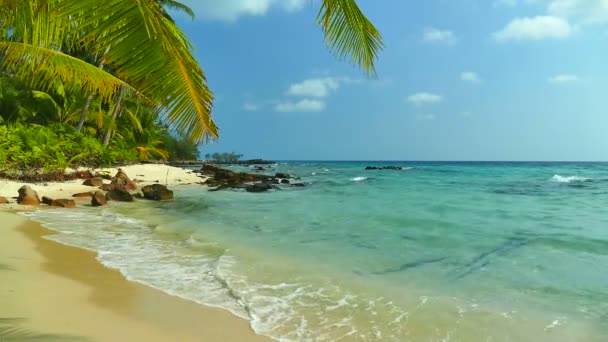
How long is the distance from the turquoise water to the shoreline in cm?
24

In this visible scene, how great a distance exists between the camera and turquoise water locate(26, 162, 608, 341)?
12.9ft

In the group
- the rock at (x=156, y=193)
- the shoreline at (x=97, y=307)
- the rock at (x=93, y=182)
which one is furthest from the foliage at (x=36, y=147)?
the shoreline at (x=97, y=307)

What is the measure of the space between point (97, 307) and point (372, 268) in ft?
11.5

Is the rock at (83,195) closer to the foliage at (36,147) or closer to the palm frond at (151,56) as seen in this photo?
the foliage at (36,147)

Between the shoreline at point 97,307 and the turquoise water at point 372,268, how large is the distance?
0.24 meters

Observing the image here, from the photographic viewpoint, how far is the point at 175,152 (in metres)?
66.2

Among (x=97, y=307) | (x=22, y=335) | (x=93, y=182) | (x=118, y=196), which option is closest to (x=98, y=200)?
(x=118, y=196)

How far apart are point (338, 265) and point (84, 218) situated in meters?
6.14

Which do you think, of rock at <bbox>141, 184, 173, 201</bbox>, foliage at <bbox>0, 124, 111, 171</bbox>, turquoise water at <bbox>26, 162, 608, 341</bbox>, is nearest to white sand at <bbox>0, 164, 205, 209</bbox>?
foliage at <bbox>0, 124, 111, 171</bbox>

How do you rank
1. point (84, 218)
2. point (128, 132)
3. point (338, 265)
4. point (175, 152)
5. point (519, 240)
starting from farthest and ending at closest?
point (175, 152) < point (128, 132) < point (84, 218) < point (519, 240) < point (338, 265)

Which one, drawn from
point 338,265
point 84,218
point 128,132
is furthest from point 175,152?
point 338,265

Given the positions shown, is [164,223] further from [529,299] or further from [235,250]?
[529,299]

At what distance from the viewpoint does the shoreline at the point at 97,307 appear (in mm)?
3340

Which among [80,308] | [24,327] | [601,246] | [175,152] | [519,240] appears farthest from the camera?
[175,152]
